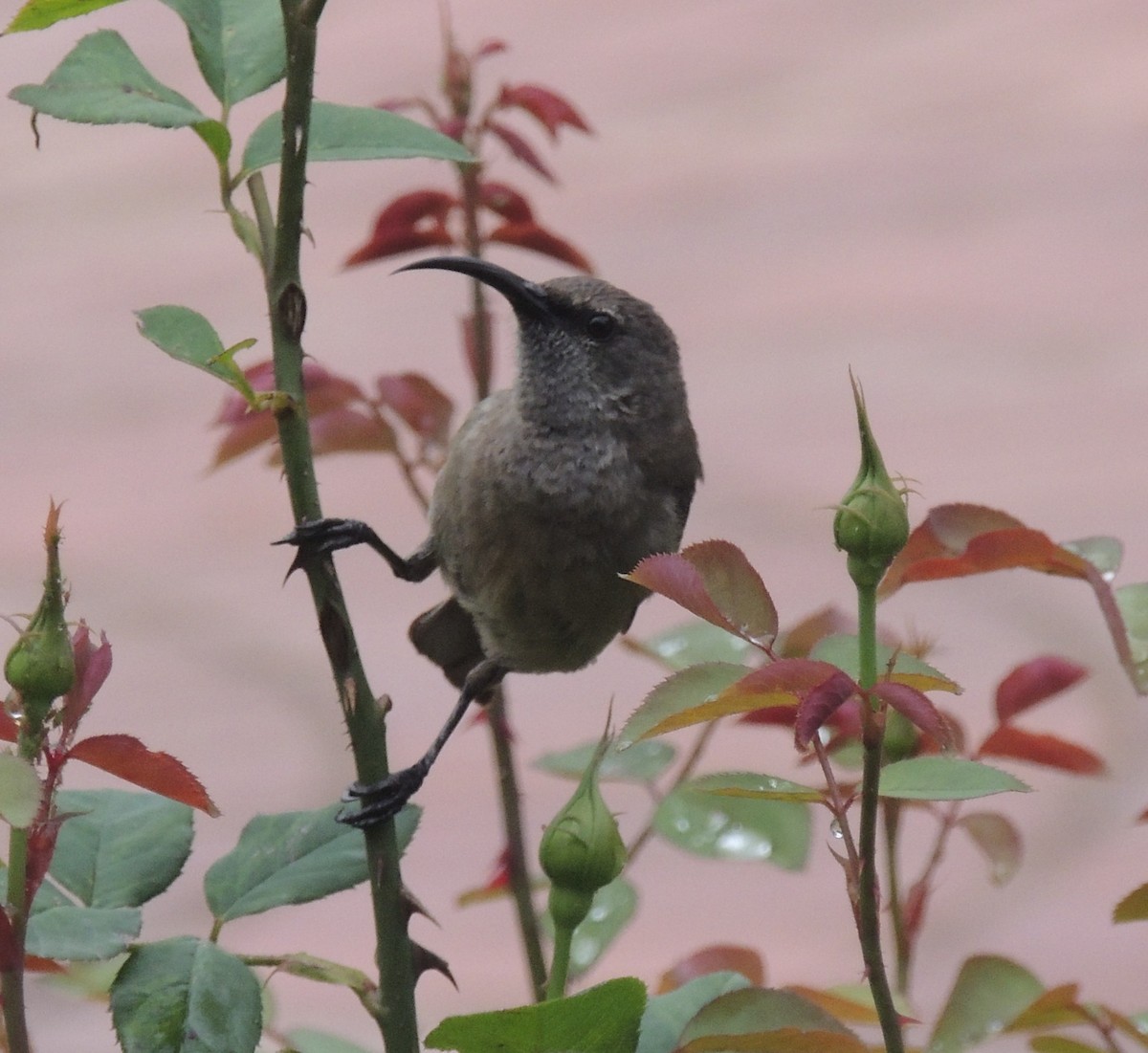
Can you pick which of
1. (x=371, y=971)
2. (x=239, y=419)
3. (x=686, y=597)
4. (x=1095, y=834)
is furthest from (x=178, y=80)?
(x=686, y=597)

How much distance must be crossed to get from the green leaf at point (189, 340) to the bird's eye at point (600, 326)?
1.08 metres

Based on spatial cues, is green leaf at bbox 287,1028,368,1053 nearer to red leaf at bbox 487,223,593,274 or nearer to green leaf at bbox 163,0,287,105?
green leaf at bbox 163,0,287,105

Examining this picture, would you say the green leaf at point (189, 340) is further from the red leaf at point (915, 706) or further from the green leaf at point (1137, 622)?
the green leaf at point (1137, 622)

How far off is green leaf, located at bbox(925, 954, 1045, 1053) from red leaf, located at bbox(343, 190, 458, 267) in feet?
2.75

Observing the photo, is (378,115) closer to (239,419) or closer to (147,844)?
(147,844)

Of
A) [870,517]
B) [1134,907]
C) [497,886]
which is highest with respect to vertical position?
[870,517]

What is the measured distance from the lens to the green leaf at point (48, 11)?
766 millimetres

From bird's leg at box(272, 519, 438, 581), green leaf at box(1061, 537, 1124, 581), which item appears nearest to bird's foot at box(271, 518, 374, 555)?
bird's leg at box(272, 519, 438, 581)

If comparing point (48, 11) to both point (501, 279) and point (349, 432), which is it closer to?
point (349, 432)

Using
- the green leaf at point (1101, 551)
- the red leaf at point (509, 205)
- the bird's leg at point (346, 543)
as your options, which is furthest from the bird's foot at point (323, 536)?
the green leaf at point (1101, 551)

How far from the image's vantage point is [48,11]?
77 centimetres

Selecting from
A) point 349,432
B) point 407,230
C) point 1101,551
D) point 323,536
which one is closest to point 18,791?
point 323,536

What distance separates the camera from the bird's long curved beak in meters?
1.50

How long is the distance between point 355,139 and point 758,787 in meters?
0.38
